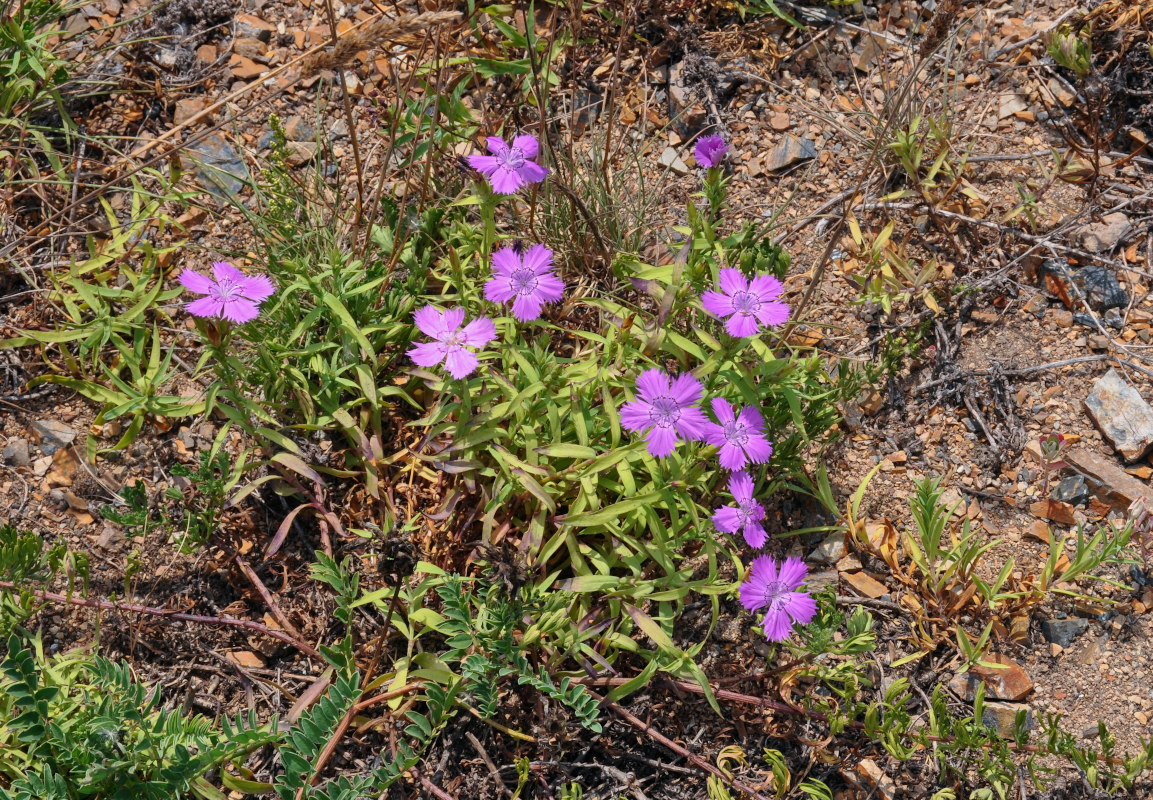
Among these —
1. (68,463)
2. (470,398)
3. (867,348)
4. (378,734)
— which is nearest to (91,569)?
(68,463)

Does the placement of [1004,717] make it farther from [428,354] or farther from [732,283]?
[428,354]

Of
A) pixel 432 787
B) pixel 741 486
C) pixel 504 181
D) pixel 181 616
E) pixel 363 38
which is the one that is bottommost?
pixel 432 787

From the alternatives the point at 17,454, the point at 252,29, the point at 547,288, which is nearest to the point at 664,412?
the point at 547,288

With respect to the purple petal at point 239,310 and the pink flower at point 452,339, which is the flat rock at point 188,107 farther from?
the pink flower at point 452,339

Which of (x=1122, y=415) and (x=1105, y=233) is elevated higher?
(x=1105, y=233)

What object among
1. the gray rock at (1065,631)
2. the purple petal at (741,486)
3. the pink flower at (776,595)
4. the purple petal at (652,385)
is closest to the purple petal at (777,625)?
the pink flower at (776,595)

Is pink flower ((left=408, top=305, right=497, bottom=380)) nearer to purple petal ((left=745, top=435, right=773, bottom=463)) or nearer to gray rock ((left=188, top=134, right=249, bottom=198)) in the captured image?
purple petal ((left=745, top=435, right=773, bottom=463))

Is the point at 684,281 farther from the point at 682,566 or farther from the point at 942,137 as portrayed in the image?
the point at 942,137
